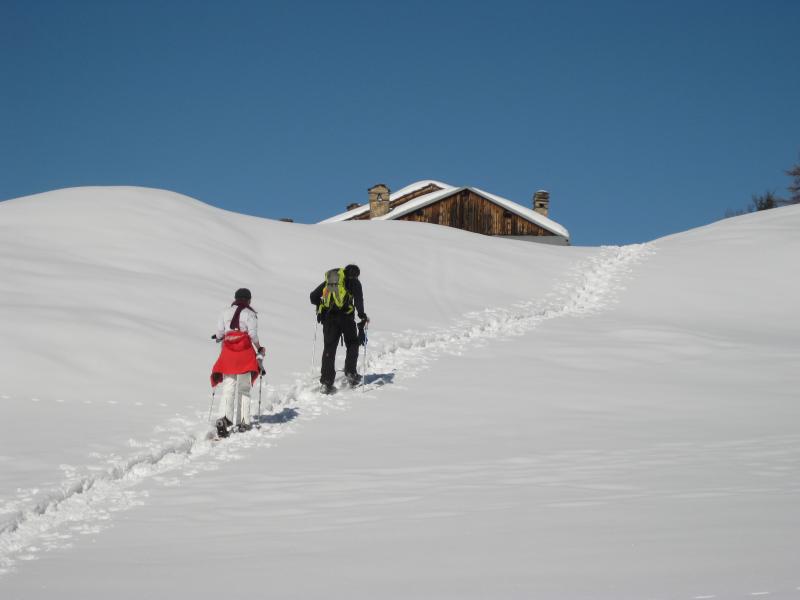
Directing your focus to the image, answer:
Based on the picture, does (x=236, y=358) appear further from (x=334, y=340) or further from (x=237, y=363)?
(x=334, y=340)

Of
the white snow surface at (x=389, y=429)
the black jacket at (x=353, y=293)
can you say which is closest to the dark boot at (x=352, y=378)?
the white snow surface at (x=389, y=429)

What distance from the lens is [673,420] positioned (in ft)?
33.8

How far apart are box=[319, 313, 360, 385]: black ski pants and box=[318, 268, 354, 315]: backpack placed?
11 cm

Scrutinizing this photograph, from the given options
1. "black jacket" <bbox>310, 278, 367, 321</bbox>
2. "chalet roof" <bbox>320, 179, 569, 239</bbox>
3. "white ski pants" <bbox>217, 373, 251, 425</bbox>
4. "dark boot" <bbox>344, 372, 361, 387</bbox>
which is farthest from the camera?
"chalet roof" <bbox>320, 179, 569, 239</bbox>

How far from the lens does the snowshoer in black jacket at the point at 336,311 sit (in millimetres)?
12664

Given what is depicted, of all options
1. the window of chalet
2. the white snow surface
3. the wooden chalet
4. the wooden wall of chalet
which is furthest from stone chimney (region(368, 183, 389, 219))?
the white snow surface

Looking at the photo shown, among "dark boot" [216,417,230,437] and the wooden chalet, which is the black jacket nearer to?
"dark boot" [216,417,230,437]

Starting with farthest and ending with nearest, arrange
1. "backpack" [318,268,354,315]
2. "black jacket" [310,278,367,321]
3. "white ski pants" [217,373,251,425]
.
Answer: "black jacket" [310,278,367,321] < "backpack" [318,268,354,315] < "white ski pants" [217,373,251,425]

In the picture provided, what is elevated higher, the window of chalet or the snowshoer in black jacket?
the window of chalet

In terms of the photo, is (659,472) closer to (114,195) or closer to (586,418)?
(586,418)

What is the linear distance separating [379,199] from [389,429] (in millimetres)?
45244

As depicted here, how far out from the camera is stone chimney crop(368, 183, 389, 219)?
54688 mm

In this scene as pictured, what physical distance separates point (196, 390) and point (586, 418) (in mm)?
5480

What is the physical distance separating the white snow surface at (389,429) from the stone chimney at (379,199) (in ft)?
95.0
